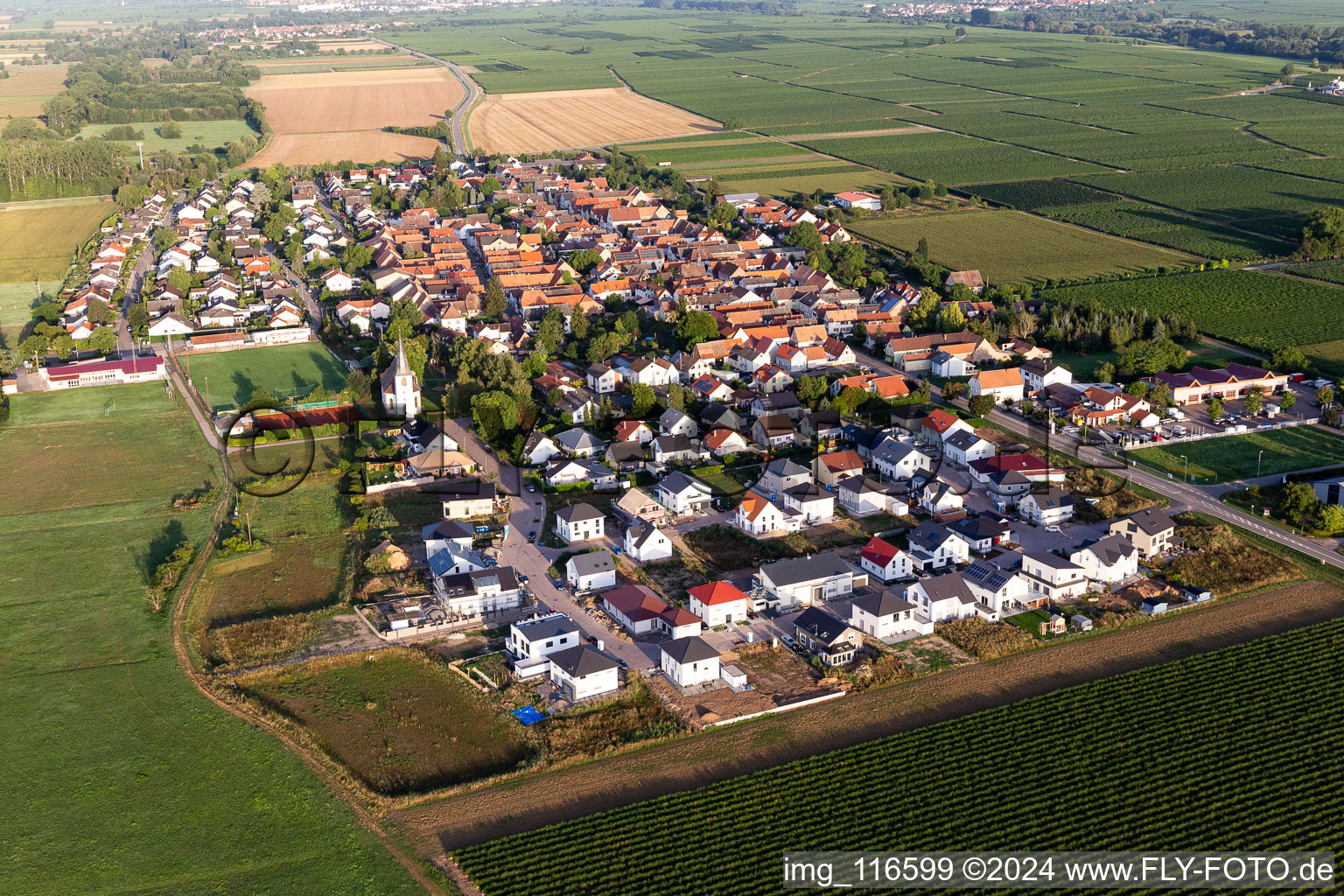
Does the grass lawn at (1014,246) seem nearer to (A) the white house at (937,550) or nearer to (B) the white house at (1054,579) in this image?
(A) the white house at (937,550)

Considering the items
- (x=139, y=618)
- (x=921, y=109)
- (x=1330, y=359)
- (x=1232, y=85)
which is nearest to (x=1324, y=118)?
(x=1232, y=85)

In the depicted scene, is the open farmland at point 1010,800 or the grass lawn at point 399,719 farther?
the grass lawn at point 399,719

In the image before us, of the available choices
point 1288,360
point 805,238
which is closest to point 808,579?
point 1288,360

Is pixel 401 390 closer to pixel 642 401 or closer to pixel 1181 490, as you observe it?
pixel 642 401

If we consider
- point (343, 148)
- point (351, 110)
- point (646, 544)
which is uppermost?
point (351, 110)

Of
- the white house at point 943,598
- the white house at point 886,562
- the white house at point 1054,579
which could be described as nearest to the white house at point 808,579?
the white house at point 886,562

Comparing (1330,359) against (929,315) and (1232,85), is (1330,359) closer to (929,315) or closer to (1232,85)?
(929,315)

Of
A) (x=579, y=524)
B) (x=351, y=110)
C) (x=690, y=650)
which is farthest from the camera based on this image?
(x=351, y=110)
